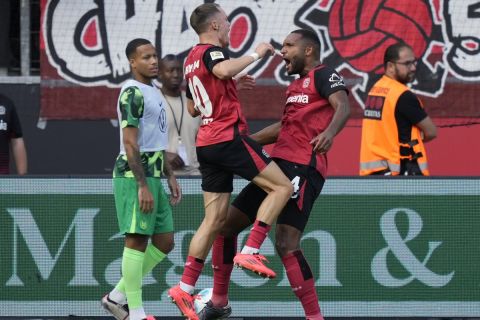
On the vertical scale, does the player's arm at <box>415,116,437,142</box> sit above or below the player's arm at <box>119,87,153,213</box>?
below

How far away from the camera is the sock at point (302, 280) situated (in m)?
8.07

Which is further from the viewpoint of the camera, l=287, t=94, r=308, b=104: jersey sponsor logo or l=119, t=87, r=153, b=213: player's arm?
l=287, t=94, r=308, b=104: jersey sponsor logo

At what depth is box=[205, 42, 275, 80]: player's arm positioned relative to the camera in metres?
7.73

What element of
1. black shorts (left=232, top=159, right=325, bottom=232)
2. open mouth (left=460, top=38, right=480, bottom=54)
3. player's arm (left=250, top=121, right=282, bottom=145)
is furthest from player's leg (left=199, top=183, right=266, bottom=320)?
open mouth (left=460, top=38, right=480, bottom=54)

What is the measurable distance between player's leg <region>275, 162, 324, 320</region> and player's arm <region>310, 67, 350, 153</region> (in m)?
0.31

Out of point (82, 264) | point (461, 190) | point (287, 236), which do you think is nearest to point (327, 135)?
point (287, 236)

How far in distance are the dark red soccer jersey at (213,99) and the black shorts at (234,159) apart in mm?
52

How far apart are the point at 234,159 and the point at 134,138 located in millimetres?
701

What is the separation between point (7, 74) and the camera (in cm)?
1323

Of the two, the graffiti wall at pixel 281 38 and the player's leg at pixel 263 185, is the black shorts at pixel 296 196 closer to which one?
the player's leg at pixel 263 185

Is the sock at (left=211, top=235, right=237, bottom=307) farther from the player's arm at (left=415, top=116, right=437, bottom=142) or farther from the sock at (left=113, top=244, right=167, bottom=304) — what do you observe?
the player's arm at (left=415, top=116, right=437, bottom=142)

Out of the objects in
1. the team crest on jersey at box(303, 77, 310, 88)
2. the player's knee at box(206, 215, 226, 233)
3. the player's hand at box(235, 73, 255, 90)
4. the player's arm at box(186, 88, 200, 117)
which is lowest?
the player's knee at box(206, 215, 226, 233)

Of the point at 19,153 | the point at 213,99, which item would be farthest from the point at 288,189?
the point at 19,153

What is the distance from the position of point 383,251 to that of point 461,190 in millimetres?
772
